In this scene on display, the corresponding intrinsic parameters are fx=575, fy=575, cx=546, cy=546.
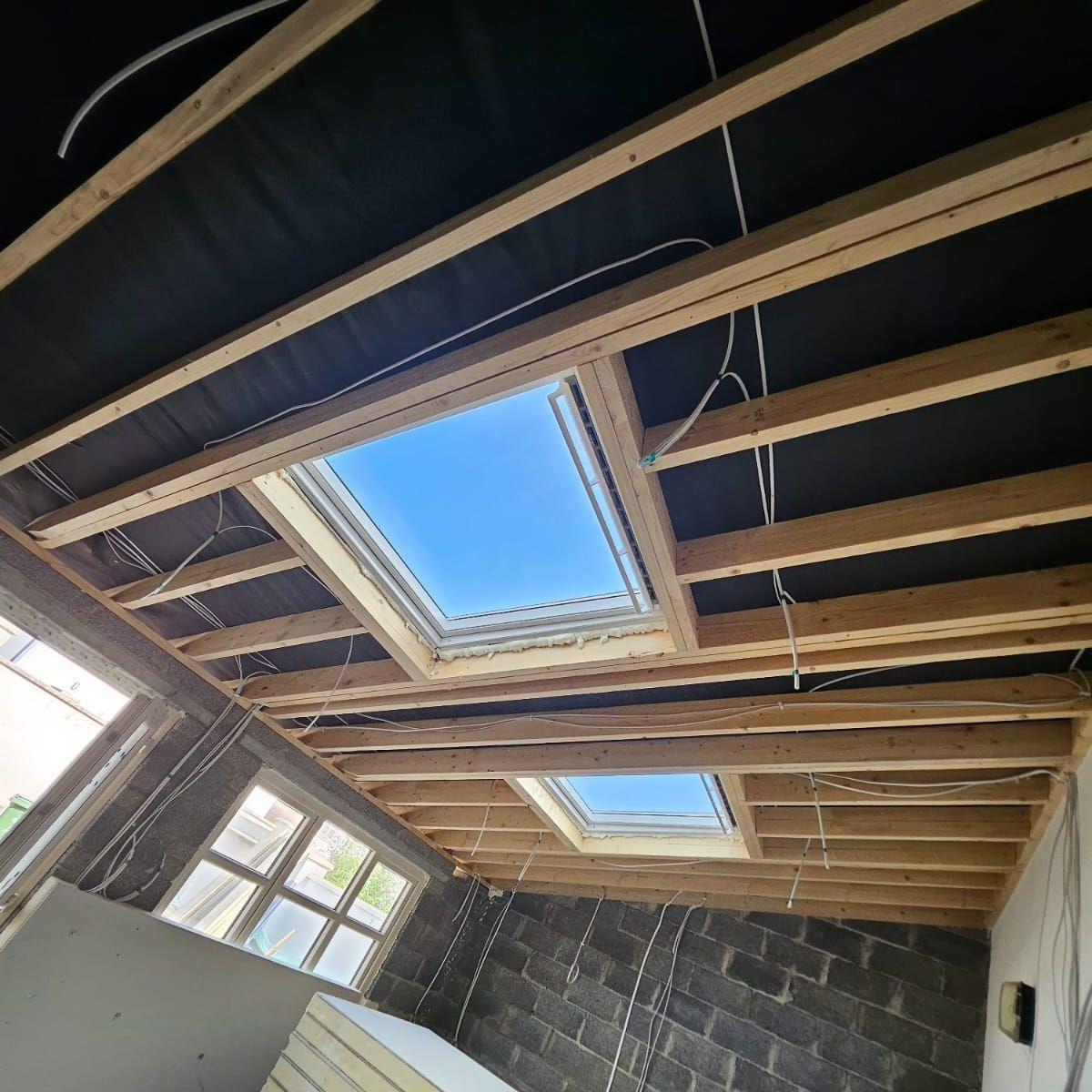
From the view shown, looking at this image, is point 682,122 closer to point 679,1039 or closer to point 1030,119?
point 1030,119

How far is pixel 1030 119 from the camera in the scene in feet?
2.91

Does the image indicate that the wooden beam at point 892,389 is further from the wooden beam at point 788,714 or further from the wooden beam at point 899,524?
the wooden beam at point 788,714

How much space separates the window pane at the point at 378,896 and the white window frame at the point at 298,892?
31 mm

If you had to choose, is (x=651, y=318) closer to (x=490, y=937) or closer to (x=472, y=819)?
(x=472, y=819)

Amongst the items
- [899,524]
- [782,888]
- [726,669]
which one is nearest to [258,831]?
[726,669]

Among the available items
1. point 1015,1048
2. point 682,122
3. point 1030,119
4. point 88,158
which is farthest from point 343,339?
point 1015,1048

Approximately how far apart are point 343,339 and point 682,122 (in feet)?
3.00

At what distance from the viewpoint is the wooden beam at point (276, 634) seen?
228 centimetres

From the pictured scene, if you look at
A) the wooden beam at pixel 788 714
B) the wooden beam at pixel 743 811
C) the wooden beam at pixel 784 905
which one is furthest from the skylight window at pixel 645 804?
the wooden beam at pixel 784 905

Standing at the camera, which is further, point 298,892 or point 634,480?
point 298,892

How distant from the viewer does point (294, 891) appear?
3447 millimetres

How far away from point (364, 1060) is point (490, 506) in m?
2.04

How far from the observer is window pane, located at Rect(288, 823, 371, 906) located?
11.6 feet

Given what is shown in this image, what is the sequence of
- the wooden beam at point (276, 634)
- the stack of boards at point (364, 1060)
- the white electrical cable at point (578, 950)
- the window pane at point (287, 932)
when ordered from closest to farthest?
the stack of boards at point (364, 1060)
the wooden beam at point (276, 634)
the window pane at point (287, 932)
the white electrical cable at point (578, 950)
